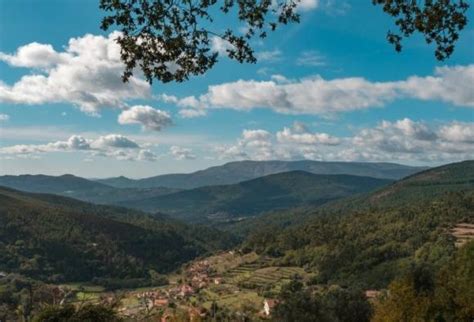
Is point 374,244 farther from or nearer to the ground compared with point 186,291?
farther from the ground

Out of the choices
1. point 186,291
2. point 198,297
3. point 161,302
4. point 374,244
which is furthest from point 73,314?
point 374,244

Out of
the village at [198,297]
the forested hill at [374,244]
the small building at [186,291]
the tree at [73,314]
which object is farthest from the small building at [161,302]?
the tree at [73,314]

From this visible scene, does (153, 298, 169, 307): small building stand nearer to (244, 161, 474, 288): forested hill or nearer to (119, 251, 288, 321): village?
(119, 251, 288, 321): village

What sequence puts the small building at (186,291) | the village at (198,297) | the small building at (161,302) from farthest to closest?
1. the small building at (186,291)
2. the small building at (161,302)
3. the village at (198,297)

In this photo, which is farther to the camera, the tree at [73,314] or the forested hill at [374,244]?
the forested hill at [374,244]

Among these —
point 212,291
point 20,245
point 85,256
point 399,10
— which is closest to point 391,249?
point 212,291

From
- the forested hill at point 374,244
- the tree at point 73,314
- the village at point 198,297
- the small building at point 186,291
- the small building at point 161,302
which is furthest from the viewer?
the forested hill at point 374,244

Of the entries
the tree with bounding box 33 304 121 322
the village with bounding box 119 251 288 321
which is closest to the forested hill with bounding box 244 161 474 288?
the village with bounding box 119 251 288 321

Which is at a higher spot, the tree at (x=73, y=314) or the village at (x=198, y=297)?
the tree at (x=73, y=314)

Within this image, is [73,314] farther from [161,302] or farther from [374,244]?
[374,244]

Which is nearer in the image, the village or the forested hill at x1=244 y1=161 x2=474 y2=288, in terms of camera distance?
the village

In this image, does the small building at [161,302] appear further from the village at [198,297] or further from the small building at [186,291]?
the small building at [186,291]

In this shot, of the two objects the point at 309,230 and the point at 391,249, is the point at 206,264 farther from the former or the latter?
the point at 391,249

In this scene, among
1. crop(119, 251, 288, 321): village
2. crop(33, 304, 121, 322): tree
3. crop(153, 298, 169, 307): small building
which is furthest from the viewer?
crop(153, 298, 169, 307): small building
